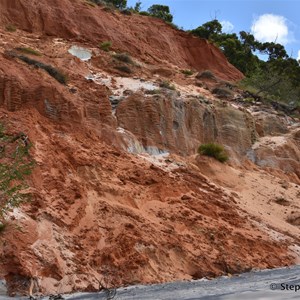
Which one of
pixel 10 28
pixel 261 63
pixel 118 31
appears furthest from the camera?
pixel 261 63

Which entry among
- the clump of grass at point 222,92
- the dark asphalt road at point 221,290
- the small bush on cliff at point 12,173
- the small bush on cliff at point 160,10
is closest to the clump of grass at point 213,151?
the clump of grass at point 222,92

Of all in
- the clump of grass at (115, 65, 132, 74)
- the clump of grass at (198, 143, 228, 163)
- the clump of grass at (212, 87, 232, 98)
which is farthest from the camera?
the clump of grass at (212, 87, 232, 98)

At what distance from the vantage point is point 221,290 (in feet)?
34.5

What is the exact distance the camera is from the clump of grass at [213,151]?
786 inches

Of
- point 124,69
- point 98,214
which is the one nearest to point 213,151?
point 124,69

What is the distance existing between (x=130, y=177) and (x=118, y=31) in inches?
683

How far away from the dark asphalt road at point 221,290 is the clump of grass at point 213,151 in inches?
321

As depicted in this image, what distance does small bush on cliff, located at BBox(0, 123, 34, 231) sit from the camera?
36.3 feet

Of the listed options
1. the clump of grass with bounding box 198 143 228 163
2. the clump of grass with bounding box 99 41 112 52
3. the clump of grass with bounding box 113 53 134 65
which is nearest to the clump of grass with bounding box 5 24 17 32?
the clump of grass with bounding box 99 41 112 52

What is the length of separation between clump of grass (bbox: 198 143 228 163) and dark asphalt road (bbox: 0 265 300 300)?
26.8ft

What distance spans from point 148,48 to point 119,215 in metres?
20.2

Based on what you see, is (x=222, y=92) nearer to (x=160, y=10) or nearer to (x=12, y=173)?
(x=12, y=173)

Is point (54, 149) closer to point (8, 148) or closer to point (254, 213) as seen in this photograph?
point (8, 148)

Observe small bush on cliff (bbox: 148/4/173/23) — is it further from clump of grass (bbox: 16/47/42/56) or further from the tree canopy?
clump of grass (bbox: 16/47/42/56)
